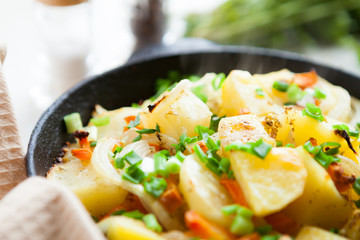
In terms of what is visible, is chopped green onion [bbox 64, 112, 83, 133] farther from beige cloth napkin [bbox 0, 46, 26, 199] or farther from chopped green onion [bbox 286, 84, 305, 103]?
chopped green onion [bbox 286, 84, 305, 103]

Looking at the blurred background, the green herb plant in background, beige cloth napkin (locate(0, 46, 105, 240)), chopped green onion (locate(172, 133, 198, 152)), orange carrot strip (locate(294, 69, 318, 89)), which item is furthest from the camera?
the green herb plant in background

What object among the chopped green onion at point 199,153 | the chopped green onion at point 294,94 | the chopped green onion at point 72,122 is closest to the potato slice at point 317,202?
the chopped green onion at point 199,153

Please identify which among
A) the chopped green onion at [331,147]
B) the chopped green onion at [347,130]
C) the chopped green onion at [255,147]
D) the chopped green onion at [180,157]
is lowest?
the chopped green onion at [180,157]

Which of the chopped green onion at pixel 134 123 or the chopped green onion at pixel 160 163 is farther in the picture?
the chopped green onion at pixel 134 123

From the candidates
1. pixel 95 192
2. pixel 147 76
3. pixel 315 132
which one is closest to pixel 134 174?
pixel 95 192

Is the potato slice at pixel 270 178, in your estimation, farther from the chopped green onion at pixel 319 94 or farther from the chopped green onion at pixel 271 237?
the chopped green onion at pixel 319 94

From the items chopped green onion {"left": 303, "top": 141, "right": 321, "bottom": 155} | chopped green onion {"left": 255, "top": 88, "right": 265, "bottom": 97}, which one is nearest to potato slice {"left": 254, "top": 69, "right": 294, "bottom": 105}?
chopped green onion {"left": 255, "top": 88, "right": 265, "bottom": 97}

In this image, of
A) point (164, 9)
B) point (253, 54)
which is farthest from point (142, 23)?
point (253, 54)
